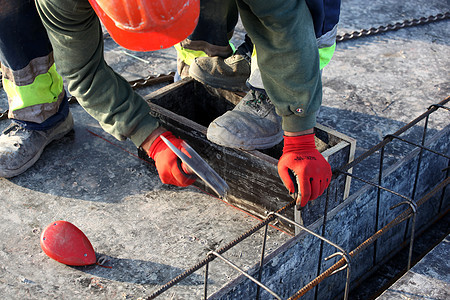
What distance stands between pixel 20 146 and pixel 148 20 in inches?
61.3

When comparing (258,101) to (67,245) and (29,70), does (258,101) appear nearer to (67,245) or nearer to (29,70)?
(67,245)

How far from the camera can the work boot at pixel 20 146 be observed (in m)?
3.01

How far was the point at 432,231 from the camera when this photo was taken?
369 cm

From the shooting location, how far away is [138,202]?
2895 mm

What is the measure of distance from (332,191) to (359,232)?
0.58 m

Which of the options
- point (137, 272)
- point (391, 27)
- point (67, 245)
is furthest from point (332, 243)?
point (391, 27)

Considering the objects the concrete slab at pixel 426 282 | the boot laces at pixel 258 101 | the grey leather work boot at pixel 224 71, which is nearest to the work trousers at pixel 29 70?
the grey leather work boot at pixel 224 71

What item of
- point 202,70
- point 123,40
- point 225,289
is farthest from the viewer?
point 202,70

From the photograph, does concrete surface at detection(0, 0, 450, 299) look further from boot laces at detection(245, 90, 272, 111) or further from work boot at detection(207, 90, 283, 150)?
boot laces at detection(245, 90, 272, 111)

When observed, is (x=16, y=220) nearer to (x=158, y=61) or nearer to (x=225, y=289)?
(x=225, y=289)

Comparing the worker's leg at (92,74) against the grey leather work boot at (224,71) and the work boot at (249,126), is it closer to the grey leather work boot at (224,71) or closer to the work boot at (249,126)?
the work boot at (249,126)

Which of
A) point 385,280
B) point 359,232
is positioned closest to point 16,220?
point 359,232

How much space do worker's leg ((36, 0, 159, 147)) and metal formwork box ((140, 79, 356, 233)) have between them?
0.30 m

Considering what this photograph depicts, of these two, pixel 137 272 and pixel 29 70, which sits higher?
pixel 29 70
